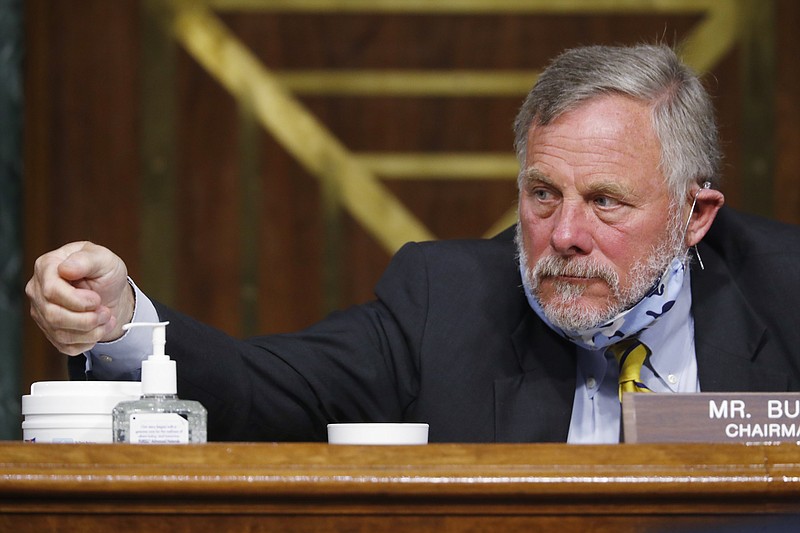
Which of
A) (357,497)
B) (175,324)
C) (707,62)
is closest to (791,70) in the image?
(707,62)

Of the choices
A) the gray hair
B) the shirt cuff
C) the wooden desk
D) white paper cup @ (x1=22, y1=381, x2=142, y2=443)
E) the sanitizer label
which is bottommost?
the wooden desk

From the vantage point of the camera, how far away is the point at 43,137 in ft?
10.9

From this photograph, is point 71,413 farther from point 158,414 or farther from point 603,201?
point 603,201

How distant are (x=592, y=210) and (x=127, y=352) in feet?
2.31

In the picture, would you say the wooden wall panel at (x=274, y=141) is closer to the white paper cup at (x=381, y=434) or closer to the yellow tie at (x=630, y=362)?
the yellow tie at (x=630, y=362)

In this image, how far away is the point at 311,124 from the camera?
3.42m

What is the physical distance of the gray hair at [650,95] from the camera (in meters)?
1.81

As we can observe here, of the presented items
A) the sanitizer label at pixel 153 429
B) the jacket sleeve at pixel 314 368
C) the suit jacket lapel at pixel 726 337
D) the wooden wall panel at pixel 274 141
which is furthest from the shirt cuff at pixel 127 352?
the wooden wall panel at pixel 274 141

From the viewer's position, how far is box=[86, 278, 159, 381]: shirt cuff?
144cm

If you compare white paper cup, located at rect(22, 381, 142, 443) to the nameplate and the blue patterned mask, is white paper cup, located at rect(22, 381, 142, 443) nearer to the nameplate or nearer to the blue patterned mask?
the nameplate

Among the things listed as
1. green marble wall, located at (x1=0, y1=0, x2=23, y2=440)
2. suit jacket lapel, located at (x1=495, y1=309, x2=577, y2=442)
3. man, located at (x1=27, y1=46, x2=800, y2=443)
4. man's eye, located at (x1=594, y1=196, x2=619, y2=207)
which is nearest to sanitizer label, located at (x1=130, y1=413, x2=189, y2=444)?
man, located at (x1=27, y1=46, x2=800, y2=443)

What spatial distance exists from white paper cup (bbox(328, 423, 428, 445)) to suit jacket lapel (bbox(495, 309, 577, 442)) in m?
0.54

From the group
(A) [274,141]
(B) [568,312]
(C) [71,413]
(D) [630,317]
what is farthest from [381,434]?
(A) [274,141]

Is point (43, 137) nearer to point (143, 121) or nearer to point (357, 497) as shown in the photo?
point (143, 121)
